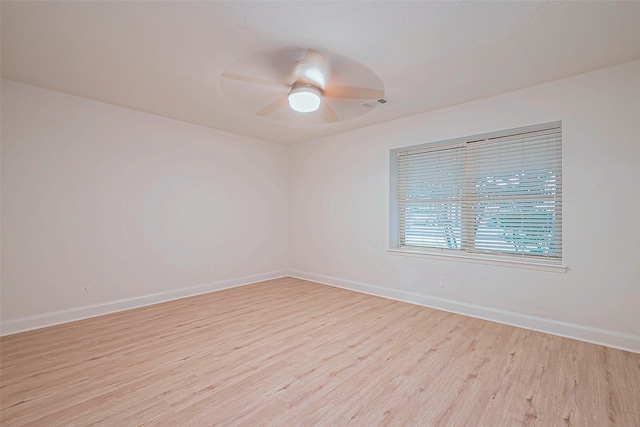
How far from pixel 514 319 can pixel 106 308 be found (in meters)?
4.73

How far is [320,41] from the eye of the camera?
227 cm

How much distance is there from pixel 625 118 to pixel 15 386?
535 cm

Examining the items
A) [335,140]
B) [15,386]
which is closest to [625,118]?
[335,140]

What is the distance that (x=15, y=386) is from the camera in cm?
209

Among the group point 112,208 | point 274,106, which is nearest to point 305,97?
point 274,106

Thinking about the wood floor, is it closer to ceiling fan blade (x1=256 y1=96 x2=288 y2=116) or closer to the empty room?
the empty room

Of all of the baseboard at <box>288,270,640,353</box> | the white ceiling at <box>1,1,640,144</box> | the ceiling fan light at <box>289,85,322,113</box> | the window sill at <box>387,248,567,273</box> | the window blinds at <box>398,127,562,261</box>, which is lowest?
the baseboard at <box>288,270,640,353</box>

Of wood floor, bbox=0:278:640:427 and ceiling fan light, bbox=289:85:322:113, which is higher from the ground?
ceiling fan light, bbox=289:85:322:113

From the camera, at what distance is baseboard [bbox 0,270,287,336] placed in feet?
10.1

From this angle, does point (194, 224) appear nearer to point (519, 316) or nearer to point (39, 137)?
point (39, 137)

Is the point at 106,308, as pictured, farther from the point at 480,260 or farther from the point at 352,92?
the point at 480,260

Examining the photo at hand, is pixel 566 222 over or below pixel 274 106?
below

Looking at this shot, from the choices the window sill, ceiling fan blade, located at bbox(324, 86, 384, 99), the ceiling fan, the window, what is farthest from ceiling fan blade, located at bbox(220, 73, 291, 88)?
the window sill

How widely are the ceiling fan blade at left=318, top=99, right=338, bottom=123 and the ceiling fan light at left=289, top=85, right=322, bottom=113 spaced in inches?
21.9
